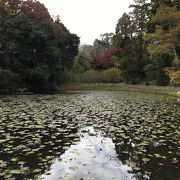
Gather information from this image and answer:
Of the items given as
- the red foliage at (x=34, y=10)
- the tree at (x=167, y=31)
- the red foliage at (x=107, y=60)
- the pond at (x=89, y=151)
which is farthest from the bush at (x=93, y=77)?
the pond at (x=89, y=151)

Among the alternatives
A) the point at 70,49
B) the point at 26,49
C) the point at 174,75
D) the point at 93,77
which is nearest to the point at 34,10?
the point at 26,49

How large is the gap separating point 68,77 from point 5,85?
42.1ft

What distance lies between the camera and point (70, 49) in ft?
96.6

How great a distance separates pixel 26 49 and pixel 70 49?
983 centimetres

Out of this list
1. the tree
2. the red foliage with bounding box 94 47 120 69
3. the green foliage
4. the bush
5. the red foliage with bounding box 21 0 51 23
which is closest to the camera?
the green foliage

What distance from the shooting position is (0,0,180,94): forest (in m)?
17.2

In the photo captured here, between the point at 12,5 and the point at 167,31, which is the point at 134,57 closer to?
the point at 167,31

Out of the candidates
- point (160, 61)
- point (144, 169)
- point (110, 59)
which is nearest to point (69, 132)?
point (144, 169)

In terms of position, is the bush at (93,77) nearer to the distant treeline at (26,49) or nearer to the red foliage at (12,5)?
the distant treeline at (26,49)

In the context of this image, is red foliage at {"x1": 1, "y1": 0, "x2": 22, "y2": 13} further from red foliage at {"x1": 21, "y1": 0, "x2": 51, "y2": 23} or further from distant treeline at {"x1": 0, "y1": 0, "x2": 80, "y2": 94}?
red foliage at {"x1": 21, "y1": 0, "x2": 51, "y2": 23}

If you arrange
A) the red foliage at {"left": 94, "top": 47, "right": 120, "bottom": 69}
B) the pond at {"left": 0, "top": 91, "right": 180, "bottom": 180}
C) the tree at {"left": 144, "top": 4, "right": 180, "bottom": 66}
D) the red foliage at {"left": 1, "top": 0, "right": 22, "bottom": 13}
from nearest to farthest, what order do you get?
the pond at {"left": 0, "top": 91, "right": 180, "bottom": 180} < the tree at {"left": 144, "top": 4, "right": 180, "bottom": 66} < the red foliage at {"left": 1, "top": 0, "right": 22, "bottom": 13} < the red foliage at {"left": 94, "top": 47, "right": 120, "bottom": 69}

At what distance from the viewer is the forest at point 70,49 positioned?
A: 17.2m

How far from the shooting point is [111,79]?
2964 cm

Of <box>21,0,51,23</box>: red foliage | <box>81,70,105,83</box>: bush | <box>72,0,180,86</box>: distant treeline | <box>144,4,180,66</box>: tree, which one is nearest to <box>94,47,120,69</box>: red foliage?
<box>72,0,180,86</box>: distant treeline
